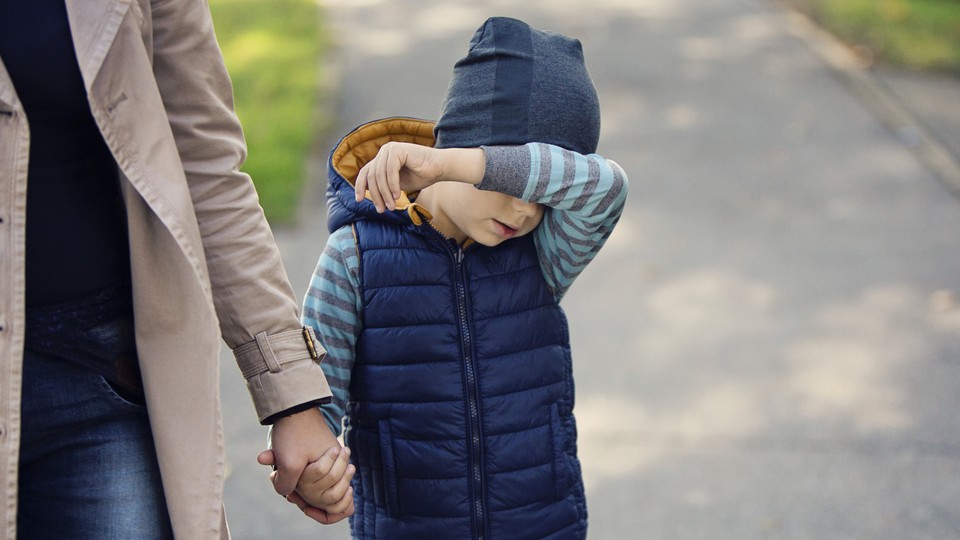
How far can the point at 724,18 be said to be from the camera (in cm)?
960

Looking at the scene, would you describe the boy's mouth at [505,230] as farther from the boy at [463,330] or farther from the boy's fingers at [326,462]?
the boy's fingers at [326,462]

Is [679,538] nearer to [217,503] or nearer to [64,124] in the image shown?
[217,503]

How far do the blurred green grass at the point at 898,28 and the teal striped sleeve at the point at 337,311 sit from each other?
6859mm

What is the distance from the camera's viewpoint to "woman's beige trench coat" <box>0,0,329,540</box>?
5.48 ft

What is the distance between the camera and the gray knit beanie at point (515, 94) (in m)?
2.06

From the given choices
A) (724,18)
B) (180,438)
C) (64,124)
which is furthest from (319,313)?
(724,18)

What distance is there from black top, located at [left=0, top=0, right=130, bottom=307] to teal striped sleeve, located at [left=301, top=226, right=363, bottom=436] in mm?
445

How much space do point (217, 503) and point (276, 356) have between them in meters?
0.27

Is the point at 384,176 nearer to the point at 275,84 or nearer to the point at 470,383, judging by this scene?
the point at 470,383

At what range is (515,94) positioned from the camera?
2.05m

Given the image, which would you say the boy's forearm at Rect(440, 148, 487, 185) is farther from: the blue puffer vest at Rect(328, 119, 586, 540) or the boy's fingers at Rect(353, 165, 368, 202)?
the blue puffer vest at Rect(328, 119, 586, 540)

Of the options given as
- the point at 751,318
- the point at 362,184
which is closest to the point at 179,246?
the point at 362,184

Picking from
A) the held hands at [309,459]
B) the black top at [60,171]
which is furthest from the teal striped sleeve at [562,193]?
the black top at [60,171]

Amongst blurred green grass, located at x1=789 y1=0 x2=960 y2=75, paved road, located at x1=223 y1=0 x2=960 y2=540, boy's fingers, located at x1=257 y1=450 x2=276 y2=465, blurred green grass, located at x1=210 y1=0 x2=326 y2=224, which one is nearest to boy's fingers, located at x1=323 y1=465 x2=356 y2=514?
boy's fingers, located at x1=257 y1=450 x2=276 y2=465
